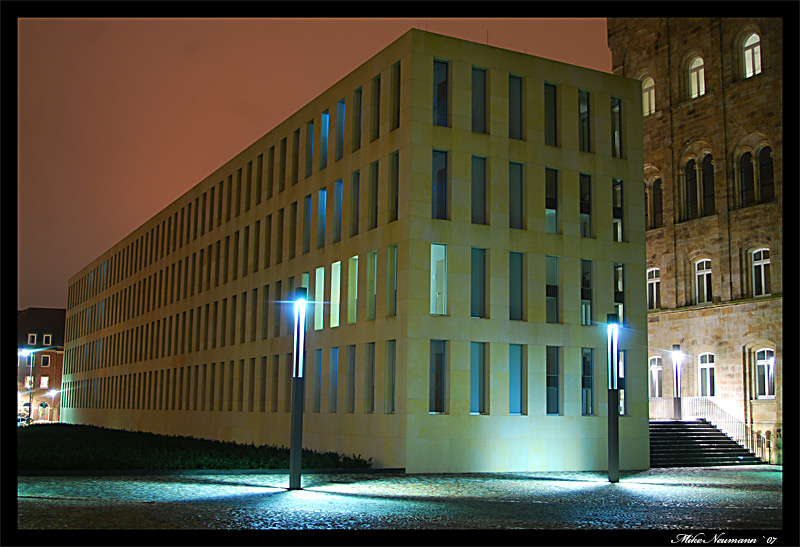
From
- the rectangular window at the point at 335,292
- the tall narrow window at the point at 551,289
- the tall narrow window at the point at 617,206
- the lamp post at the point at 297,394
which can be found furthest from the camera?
the rectangular window at the point at 335,292

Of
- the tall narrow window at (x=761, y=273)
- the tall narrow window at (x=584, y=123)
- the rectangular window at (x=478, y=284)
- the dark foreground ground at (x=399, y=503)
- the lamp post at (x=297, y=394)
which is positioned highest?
the tall narrow window at (x=584, y=123)

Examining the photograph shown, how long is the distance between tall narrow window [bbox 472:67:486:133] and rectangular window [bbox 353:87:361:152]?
15.7ft

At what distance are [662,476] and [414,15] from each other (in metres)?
21.4

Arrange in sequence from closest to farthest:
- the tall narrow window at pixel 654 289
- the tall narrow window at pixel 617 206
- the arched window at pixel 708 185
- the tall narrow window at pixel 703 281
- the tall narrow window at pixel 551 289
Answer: the tall narrow window at pixel 551 289
the tall narrow window at pixel 617 206
the tall narrow window at pixel 703 281
the arched window at pixel 708 185
the tall narrow window at pixel 654 289

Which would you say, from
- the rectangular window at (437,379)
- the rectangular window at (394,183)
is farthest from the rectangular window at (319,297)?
the rectangular window at (437,379)

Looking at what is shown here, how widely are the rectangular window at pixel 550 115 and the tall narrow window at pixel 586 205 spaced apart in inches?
70.0

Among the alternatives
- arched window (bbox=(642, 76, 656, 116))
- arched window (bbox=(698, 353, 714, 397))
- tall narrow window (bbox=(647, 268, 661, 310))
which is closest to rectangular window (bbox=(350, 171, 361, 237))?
arched window (bbox=(698, 353, 714, 397))

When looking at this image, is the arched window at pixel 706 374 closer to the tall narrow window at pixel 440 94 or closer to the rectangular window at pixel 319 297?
the rectangular window at pixel 319 297

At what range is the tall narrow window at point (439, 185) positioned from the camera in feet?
97.6

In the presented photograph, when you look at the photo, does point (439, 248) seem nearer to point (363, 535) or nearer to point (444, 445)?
point (444, 445)

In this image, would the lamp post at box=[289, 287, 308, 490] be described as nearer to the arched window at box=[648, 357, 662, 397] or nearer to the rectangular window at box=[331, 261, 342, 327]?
the rectangular window at box=[331, 261, 342, 327]

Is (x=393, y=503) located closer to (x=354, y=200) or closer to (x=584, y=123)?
(x=354, y=200)

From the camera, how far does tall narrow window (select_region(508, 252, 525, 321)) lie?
3047cm

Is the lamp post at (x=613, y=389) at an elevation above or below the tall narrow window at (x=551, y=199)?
below
